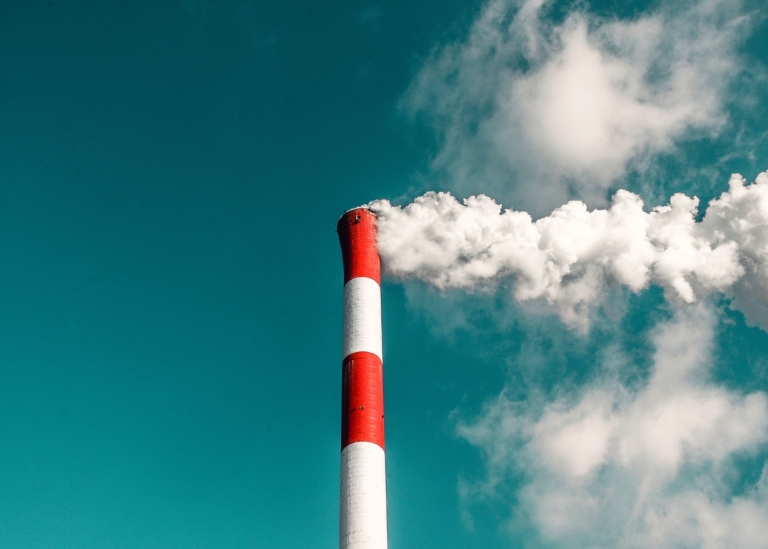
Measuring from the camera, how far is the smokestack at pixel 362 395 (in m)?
23.5

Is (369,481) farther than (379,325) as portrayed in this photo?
No

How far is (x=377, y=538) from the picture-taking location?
75.8 feet

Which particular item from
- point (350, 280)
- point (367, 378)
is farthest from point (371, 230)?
point (367, 378)

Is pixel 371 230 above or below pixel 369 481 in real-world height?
above

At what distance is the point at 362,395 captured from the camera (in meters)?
26.4

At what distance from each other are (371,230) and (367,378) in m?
7.84

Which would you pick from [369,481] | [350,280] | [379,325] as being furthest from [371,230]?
[369,481]

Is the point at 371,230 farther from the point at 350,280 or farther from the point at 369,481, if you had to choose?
the point at 369,481

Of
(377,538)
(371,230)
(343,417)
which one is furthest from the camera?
(371,230)

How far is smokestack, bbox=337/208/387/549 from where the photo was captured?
23531mm

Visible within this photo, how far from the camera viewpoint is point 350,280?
3000 cm

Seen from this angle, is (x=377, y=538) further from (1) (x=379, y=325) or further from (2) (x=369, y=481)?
(1) (x=379, y=325)

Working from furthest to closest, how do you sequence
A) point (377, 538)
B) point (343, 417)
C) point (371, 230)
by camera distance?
point (371, 230) < point (343, 417) < point (377, 538)

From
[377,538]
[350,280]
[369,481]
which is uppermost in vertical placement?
[350,280]
